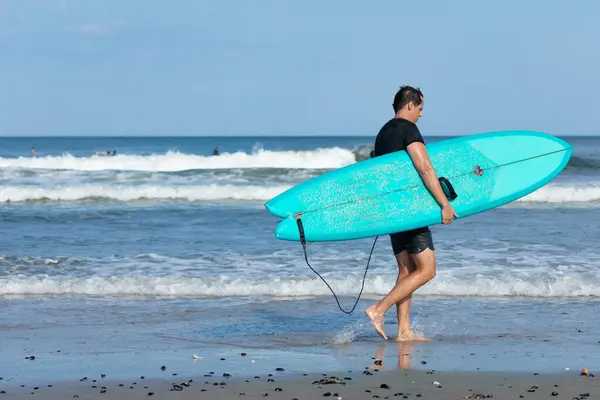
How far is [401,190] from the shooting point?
512cm

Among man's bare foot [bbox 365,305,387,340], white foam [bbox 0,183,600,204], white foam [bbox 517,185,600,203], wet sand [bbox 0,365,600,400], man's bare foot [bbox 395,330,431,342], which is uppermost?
white foam [bbox 0,183,600,204]

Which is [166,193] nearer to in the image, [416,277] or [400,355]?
[416,277]

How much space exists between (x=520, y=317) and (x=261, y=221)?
6723 millimetres

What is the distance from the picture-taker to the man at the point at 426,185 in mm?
4820

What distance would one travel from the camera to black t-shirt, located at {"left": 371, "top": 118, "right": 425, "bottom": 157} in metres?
4.82

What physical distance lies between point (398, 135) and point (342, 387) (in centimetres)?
160

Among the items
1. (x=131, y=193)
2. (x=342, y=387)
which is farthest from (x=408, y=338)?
(x=131, y=193)

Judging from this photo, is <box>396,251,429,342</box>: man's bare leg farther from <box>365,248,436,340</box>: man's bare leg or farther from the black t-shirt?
the black t-shirt

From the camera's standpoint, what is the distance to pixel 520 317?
19.6 ft

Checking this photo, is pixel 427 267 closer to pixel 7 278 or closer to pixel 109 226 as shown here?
pixel 7 278

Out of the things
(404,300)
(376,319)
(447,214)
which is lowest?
(376,319)
